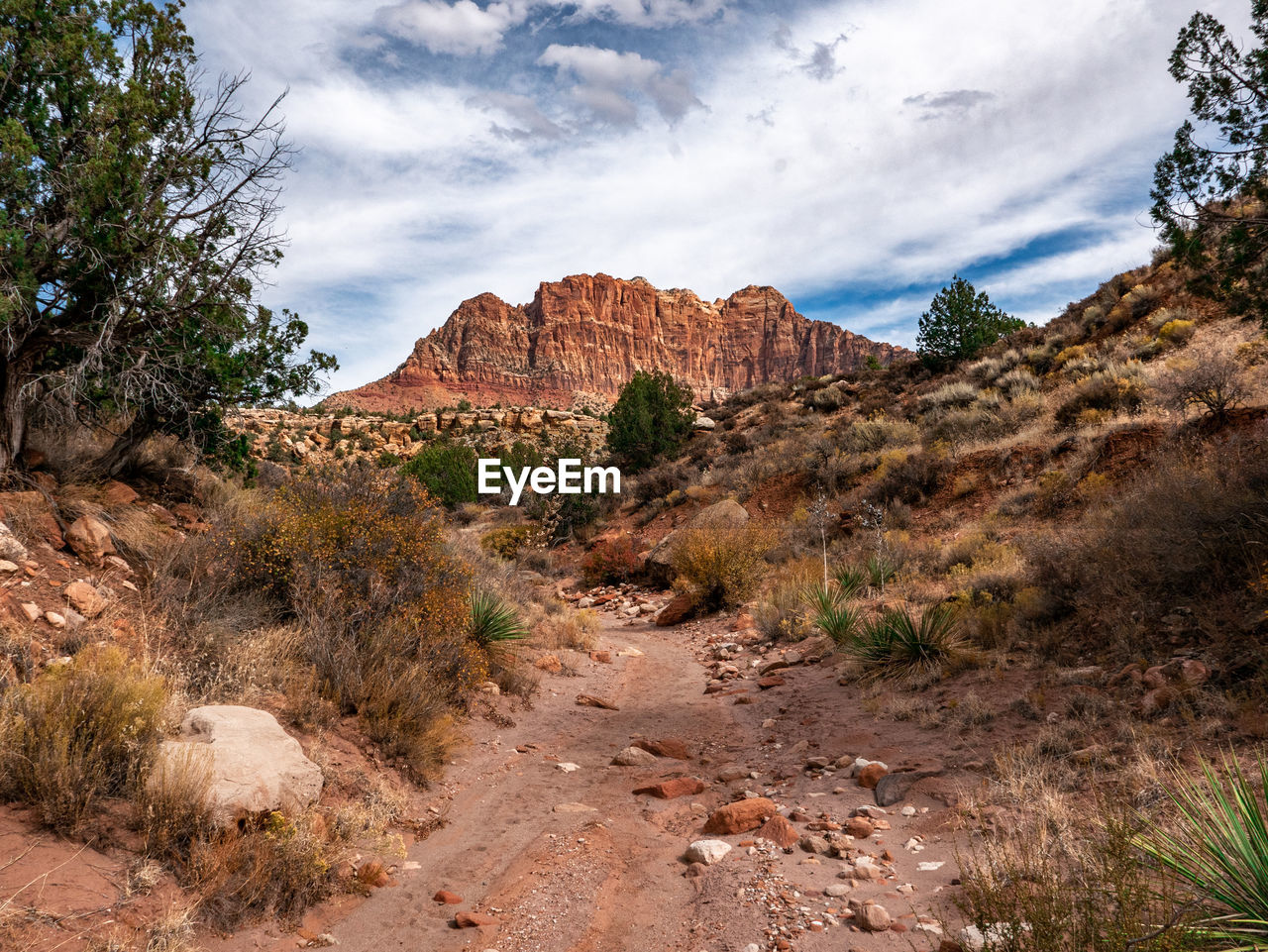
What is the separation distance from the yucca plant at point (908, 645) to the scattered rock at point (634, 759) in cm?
292

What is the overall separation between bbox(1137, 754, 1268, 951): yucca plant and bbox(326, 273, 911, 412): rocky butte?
106 m

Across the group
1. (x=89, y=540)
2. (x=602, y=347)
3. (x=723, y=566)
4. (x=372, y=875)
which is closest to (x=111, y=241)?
(x=89, y=540)

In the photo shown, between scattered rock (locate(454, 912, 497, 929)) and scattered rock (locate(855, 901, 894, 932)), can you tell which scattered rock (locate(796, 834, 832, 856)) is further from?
scattered rock (locate(454, 912, 497, 929))

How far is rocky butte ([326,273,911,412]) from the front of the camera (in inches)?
5098

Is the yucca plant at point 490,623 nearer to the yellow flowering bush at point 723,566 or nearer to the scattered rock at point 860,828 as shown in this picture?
the scattered rock at point 860,828

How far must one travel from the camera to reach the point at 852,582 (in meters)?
11.4

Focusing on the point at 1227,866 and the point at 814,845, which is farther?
the point at 814,845

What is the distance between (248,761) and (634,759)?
362 centimetres

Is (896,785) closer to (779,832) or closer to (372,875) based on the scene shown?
(779,832)

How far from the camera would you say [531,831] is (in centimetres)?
532

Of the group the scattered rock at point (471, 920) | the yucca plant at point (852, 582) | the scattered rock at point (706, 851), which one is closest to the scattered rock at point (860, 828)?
the scattered rock at point (706, 851)

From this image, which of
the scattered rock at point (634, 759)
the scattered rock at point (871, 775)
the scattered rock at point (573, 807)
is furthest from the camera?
the scattered rock at point (634, 759)

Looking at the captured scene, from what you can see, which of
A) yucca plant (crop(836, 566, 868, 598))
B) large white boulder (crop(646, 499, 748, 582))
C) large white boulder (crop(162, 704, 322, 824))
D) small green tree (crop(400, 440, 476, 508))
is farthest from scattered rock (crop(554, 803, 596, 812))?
small green tree (crop(400, 440, 476, 508))

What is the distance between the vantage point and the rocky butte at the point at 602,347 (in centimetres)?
12950
